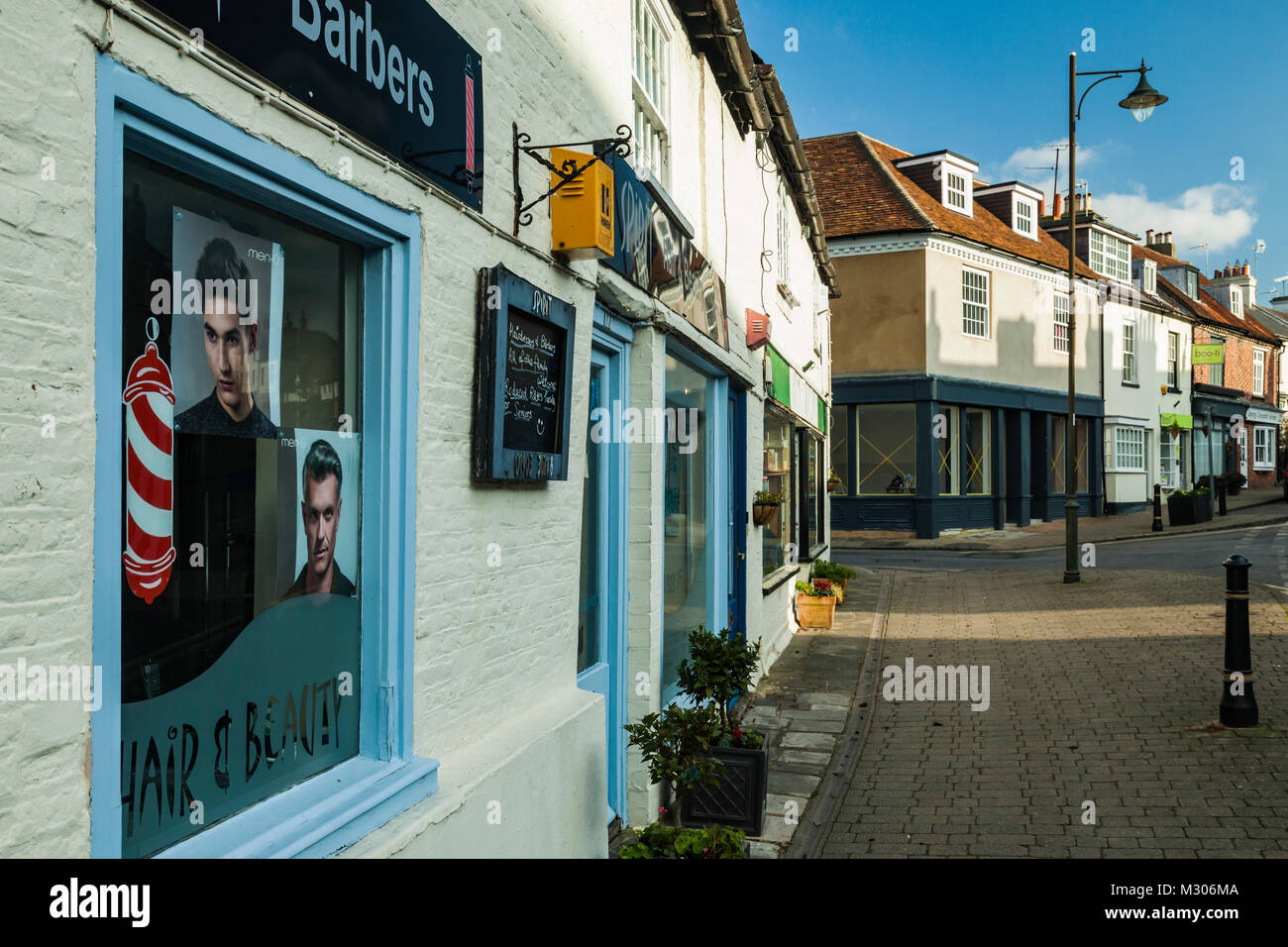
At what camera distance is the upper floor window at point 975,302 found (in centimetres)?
2531

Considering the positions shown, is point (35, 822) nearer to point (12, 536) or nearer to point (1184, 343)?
point (12, 536)

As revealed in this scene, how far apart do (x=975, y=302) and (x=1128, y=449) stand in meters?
10.2

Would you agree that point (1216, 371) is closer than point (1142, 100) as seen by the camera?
No

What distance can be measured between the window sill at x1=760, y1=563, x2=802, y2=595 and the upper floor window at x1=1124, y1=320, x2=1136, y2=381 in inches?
931

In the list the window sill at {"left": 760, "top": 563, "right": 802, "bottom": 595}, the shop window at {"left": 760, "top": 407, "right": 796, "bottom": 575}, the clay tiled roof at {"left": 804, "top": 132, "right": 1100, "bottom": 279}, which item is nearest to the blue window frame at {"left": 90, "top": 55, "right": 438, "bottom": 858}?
the window sill at {"left": 760, "top": 563, "right": 802, "bottom": 595}

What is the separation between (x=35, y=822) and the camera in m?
1.89

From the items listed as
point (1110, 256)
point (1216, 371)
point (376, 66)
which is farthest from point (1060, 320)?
point (376, 66)

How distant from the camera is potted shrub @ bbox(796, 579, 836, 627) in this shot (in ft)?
41.4

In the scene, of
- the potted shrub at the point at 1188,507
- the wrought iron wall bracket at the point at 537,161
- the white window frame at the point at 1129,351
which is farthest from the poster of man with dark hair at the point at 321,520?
the white window frame at the point at 1129,351

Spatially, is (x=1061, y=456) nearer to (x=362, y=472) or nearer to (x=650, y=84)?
→ (x=650, y=84)

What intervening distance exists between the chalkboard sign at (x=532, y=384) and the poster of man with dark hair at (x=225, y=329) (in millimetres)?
1219

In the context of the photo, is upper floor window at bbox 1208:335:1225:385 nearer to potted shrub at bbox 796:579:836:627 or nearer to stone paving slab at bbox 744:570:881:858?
stone paving slab at bbox 744:570:881:858

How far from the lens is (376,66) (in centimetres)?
302

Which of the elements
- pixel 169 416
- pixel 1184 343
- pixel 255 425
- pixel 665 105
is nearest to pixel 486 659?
pixel 255 425
